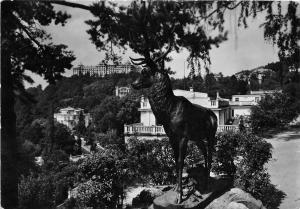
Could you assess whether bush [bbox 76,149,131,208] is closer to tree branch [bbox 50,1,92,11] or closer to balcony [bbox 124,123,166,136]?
tree branch [bbox 50,1,92,11]

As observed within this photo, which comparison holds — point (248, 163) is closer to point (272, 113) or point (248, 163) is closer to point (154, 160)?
point (154, 160)

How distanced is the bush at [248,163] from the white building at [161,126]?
8.93m

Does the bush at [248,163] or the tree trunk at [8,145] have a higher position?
the tree trunk at [8,145]

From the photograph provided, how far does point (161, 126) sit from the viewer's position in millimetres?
24594

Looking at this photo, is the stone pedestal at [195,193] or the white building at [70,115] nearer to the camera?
the stone pedestal at [195,193]

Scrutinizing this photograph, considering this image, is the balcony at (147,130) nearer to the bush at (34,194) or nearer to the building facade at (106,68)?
the building facade at (106,68)

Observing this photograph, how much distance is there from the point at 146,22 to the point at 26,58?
2434 mm

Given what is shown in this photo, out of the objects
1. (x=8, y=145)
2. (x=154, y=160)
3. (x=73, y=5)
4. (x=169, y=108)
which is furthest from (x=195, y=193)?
(x=154, y=160)

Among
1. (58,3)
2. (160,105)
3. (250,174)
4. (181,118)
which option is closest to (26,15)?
(58,3)

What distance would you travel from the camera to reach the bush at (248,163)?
39.2 feet

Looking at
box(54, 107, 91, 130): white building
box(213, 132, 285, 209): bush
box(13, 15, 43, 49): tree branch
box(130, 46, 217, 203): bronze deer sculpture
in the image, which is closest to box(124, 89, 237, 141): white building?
box(213, 132, 285, 209): bush

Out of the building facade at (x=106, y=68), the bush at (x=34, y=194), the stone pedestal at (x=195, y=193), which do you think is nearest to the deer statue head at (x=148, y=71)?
the building facade at (x=106, y=68)

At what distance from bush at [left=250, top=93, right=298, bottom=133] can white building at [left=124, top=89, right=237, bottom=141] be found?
238 cm

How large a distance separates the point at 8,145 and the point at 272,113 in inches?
882
